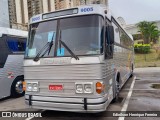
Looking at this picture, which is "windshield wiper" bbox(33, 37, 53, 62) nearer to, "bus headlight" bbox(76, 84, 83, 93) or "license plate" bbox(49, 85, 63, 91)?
"license plate" bbox(49, 85, 63, 91)

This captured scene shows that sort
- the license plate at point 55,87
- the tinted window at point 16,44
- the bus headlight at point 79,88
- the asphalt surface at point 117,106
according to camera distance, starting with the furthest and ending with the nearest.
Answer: the tinted window at point 16,44, the asphalt surface at point 117,106, the license plate at point 55,87, the bus headlight at point 79,88

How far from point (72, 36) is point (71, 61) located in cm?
67

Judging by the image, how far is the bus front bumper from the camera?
5.20m

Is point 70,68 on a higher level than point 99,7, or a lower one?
lower

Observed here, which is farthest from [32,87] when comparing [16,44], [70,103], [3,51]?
[16,44]

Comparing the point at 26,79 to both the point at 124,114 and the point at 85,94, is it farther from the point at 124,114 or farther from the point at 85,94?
the point at 124,114

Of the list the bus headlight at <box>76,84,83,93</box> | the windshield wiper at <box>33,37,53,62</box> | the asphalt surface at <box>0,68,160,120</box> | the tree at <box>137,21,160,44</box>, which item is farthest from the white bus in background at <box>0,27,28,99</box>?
the tree at <box>137,21,160,44</box>

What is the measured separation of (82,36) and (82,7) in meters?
0.79

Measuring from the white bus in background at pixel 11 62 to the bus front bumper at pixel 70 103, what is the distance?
11.3 ft

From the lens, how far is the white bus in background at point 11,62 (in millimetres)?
8828

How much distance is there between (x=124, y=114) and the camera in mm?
6258

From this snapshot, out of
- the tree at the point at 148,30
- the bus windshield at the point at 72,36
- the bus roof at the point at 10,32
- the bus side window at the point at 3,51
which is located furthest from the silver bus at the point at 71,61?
the tree at the point at 148,30

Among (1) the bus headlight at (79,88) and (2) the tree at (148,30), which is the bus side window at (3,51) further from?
(2) the tree at (148,30)

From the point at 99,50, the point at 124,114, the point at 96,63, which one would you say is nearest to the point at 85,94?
the point at 96,63
